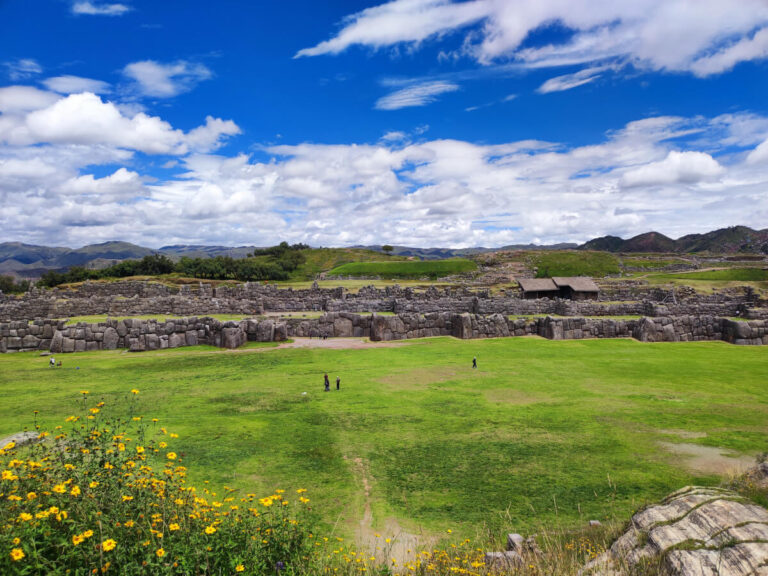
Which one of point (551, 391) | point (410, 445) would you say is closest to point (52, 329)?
point (410, 445)

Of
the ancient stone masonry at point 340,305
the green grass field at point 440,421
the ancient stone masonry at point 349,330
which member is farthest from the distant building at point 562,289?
the green grass field at point 440,421

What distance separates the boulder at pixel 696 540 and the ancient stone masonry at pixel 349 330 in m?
22.1

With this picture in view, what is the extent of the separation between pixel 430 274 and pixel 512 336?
186 ft

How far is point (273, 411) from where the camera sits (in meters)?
13.1

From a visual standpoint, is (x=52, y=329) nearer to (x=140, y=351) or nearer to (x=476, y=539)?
(x=140, y=351)

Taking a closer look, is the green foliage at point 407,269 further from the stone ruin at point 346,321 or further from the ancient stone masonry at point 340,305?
the stone ruin at point 346,321

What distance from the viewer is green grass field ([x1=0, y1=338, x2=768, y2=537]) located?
7988 millimetres

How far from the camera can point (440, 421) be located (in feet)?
39.9

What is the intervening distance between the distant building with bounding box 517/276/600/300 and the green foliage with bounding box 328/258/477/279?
3588cm

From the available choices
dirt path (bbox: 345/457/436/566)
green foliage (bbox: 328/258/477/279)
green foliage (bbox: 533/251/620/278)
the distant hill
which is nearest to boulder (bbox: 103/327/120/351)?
dirt path (bbox: 345/457/436/566)

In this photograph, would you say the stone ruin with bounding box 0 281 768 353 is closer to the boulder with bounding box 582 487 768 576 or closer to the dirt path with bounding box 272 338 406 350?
the dirt path with bounding box 272 338 406 350

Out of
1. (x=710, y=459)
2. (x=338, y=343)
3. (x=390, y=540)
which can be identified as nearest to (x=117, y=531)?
(x=390, y=540)

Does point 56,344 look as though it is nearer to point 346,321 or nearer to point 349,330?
point 346,321

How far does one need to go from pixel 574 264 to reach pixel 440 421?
287 ft
